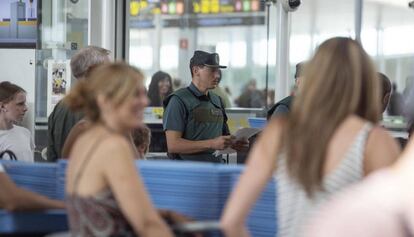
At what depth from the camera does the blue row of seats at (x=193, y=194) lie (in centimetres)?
300

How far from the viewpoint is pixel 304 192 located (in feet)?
7.89

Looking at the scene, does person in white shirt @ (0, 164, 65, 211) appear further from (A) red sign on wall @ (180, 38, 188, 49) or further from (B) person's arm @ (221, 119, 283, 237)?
(A) red sign on wall @ (180, 38, 188, 49)

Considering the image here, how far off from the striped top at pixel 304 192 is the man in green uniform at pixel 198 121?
101 inches

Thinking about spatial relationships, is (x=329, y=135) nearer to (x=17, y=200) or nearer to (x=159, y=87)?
(x=17, y=200)

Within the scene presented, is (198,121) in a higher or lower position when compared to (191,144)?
higher

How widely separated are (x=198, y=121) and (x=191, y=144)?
7.6 inches

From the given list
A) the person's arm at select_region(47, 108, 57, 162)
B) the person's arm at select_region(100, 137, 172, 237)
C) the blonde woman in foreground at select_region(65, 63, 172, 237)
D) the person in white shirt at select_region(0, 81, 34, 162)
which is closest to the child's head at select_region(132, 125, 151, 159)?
the person's arm at select_region(47, 108, 57, 162)

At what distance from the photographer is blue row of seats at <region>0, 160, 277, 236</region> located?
300 cm

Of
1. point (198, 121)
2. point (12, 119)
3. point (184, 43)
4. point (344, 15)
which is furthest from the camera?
point (184, 43)

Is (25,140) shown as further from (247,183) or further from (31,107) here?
(247,183)

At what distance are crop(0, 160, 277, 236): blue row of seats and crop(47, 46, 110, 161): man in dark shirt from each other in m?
0.96

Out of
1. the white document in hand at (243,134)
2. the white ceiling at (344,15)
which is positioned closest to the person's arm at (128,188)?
the white document in hand at (243,134)

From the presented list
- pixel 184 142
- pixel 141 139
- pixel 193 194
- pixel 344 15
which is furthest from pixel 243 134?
pixel 344 15

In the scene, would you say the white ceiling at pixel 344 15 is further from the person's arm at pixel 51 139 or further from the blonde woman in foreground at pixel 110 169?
the blonde woman in foreground at pixel 110 169
